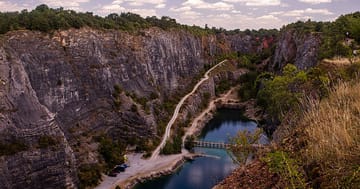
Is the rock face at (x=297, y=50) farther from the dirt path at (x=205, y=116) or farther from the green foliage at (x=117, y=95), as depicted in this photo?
the green foliage at (x=117, y=95)

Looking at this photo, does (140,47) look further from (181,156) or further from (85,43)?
(181,156)

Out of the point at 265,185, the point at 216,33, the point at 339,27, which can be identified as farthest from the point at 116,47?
the point at 216,33

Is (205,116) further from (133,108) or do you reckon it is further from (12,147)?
(12,147)

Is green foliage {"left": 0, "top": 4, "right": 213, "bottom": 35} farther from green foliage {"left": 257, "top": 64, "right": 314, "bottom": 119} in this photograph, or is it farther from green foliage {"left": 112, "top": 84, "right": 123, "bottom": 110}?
green foliage {"left": 257, "top": 64, "right": 314, "bottom": 119}

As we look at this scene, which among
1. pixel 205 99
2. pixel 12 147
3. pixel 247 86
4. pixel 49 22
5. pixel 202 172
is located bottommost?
pixel 202 172

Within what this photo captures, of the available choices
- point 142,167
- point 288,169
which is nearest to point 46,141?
point 142,167

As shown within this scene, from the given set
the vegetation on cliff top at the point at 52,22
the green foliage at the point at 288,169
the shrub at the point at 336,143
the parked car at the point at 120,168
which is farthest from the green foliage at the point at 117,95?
the green foliage at the point at 288,169

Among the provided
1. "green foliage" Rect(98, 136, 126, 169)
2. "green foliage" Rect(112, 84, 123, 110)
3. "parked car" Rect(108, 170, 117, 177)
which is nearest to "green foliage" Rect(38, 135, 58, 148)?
"parked car" Rect(108, 170, 117, 177)
